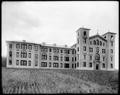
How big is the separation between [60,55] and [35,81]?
20.7 ft

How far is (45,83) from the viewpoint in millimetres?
5945

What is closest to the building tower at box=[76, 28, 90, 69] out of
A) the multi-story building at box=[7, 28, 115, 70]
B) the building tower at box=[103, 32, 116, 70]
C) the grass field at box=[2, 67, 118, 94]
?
the multi-story building at box=[7, 28, 115, 70]

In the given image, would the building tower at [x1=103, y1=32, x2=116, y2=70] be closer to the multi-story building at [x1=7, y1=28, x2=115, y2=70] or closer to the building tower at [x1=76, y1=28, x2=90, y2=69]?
the multi-story building at [x1=7, y1=28, x2=115, y2=70]

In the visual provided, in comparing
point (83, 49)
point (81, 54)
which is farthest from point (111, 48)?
point (81, 54)

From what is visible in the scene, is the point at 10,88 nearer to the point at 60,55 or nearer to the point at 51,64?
the point at 51,64

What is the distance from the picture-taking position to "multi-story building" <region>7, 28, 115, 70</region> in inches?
342

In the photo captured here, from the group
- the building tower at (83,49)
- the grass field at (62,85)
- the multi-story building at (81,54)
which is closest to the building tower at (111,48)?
the multi-story building at (81,54)

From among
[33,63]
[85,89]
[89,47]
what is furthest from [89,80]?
[33,63]

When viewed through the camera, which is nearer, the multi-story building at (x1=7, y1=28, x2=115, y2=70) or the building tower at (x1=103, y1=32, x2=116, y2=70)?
the building tower at (x1=103, y1=32, x2=116, y2=70)

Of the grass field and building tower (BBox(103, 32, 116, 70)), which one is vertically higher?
building tower (BBox(103, 32, 116, 70))

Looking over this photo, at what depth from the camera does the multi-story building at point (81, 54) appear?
342 inches

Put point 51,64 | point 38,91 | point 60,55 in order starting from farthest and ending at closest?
point 60,55 → point 51,64 → point 38,91

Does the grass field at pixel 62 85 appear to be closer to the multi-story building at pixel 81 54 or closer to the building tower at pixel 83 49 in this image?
the multi-story building at pixel 81 54

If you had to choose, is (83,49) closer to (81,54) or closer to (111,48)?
(81,54)
